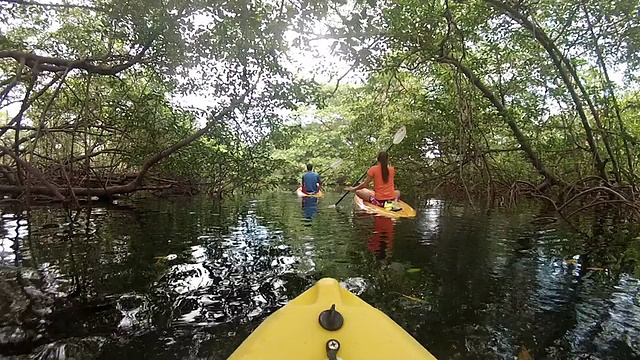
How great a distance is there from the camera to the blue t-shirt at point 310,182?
13.0 metres

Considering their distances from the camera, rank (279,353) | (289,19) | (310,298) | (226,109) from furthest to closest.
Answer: (226,109)
(289,19)
(310,298)
(279,353)

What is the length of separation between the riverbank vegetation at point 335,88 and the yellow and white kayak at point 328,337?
4015 millimetres

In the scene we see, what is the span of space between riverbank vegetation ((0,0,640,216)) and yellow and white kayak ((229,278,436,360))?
4015 mm

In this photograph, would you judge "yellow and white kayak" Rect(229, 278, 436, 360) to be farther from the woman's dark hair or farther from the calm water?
the woman's dark hair

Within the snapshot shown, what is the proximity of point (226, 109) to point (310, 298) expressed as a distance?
21.8 feet

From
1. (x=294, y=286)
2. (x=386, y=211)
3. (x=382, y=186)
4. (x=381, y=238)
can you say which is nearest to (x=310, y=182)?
(x=382, y=186)

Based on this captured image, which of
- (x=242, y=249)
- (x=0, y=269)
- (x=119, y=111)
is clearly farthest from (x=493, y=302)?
(x=119, y=111)

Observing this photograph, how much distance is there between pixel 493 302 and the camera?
3.06 m

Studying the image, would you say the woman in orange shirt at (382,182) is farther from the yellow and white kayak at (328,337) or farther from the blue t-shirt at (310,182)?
the yellow and white kayak at (328,337)

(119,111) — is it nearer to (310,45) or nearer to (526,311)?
(310,45)

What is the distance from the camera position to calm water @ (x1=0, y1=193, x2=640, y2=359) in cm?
235

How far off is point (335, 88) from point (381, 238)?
301cm

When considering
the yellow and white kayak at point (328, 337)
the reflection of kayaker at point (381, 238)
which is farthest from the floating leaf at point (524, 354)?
the reflection of kayaker at point (381, 238)

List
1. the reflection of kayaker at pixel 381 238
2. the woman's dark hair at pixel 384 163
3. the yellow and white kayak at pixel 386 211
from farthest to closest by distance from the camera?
the yellow and white kayak at pixel 386 211
the woman's dark hair at pixel 384 163
the reflection of kayaker at pixel 381 238
